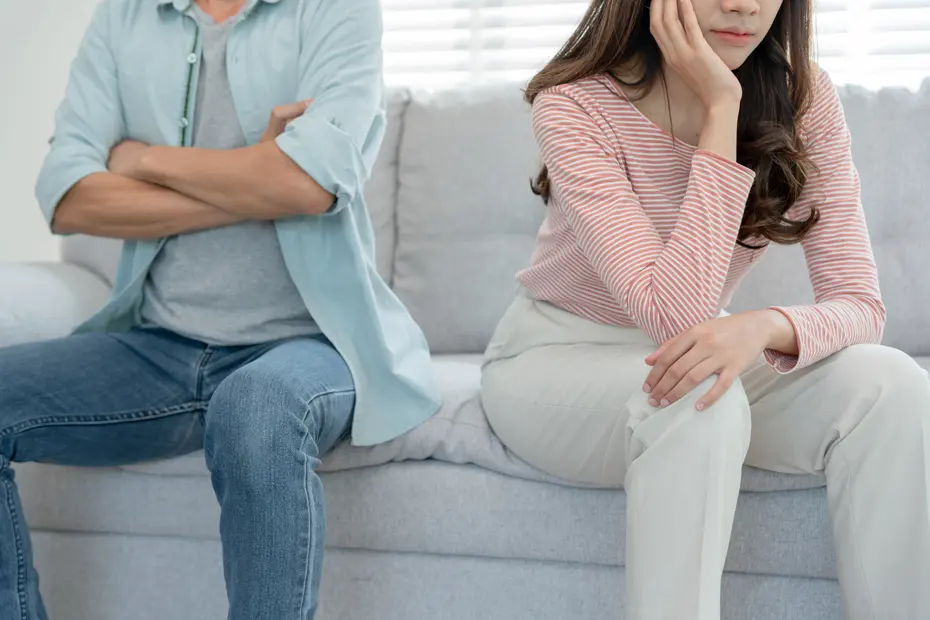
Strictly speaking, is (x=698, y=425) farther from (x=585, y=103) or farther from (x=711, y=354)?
(x=585, y=103)

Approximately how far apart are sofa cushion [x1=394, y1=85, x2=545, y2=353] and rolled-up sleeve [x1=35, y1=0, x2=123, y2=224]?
0.61 metres

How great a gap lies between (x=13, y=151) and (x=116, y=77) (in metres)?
1.35

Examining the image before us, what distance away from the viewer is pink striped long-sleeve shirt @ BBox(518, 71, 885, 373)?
1129mm

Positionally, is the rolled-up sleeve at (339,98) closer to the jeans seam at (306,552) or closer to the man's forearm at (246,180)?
the man's forearm at (246,180)

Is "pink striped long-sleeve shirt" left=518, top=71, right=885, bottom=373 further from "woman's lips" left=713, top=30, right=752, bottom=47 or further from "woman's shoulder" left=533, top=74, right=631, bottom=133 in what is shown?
"woman's lips" left=713, top=30, right=752, bottom=47

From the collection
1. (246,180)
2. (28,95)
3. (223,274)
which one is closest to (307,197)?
(246,180)

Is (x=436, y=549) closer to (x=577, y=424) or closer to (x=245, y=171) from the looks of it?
(x=577, y=424)

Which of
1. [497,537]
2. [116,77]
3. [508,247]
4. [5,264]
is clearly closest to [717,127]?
[497,537]

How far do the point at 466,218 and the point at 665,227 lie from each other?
668 mm

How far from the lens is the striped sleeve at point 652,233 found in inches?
44.1

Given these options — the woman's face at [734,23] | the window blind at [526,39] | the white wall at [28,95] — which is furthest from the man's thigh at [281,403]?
the white wall at [28,95]

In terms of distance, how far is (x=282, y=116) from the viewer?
4.52 feet

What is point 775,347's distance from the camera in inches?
44.6

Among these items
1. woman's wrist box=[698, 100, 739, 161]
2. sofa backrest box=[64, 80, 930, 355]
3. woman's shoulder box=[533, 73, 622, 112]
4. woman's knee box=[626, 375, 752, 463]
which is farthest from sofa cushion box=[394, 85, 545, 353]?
woman's knee box=[626, 375, 752, 463]
